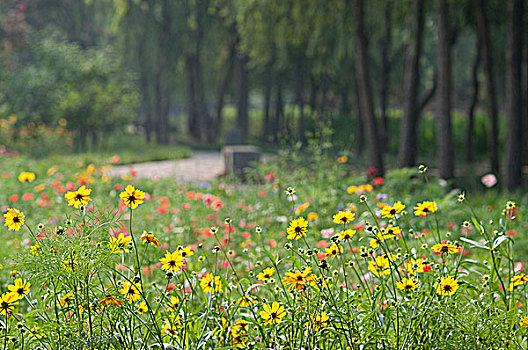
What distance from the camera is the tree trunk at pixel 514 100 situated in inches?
300

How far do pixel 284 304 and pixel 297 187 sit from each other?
4116mm

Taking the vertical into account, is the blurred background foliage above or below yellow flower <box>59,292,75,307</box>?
above

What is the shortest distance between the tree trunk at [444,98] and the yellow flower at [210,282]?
238 inches

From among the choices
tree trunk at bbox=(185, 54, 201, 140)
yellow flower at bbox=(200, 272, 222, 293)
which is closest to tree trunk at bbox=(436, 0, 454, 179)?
yellow flower at bbox=(200, 272, 222, 293)

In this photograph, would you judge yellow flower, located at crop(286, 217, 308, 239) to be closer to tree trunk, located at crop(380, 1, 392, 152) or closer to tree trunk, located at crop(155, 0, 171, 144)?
tree trunk, located at crop(380, 1, 392, 152)

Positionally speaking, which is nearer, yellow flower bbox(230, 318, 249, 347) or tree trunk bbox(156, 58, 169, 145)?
yellow flower bbox(230, 318, 249, 347)

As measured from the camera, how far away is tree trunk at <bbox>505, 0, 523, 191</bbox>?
7.63 metres

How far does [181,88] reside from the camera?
23984mm

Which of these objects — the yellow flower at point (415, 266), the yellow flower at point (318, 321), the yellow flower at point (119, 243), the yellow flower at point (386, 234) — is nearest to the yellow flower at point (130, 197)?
the yellow flower at point (119, 243)

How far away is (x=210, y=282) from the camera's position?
7.87 feet

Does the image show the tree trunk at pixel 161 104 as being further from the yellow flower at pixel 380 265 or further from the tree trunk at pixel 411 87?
the yellow flower at pixel 380 265

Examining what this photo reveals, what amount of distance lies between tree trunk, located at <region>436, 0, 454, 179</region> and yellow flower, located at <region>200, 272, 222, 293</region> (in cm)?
605

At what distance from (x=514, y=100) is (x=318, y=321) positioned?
6.55 m

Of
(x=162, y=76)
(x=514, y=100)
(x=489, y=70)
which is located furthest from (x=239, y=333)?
(x=162, y=76)
